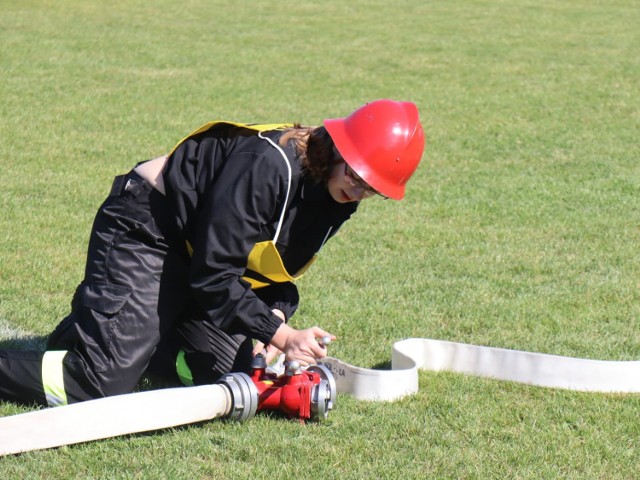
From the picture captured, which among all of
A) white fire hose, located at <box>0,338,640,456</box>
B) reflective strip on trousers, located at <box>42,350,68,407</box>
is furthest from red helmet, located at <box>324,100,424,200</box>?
reflective strip on trousers, located at <box>42,350,68,407</box>

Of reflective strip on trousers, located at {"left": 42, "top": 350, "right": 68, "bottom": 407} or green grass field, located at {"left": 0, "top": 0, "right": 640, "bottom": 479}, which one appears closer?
green grass field, located at {"left": 0, "top": 0, "right": 640, "bottom": 479}

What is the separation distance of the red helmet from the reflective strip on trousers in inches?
63.7

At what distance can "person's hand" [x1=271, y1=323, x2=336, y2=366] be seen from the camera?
4195 mm

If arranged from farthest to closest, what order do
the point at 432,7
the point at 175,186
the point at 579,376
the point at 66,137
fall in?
the point at 432,7 → the point at 66,137 → the point at 579,376 → the point at 175,186

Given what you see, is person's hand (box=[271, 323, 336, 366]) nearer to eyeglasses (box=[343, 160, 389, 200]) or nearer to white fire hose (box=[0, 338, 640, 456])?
white fire hose (box=[0, 338, 640, 456])

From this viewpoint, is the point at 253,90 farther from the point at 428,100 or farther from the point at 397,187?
the point at 397,187

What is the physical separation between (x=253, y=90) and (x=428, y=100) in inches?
90.7

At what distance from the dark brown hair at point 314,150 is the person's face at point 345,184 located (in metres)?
0.03

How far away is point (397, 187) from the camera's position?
A: 429 cm

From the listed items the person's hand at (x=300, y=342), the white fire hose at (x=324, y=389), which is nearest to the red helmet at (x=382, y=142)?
the person's hand at (x=300, y=342)

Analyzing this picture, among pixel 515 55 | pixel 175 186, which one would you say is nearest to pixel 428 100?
pixel 515 55

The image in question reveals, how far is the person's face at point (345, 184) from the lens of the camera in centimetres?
421

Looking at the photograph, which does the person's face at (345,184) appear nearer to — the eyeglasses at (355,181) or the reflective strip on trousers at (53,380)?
the eyeglasses at (355,181)

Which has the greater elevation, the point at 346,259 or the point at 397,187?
the point at 397,187
